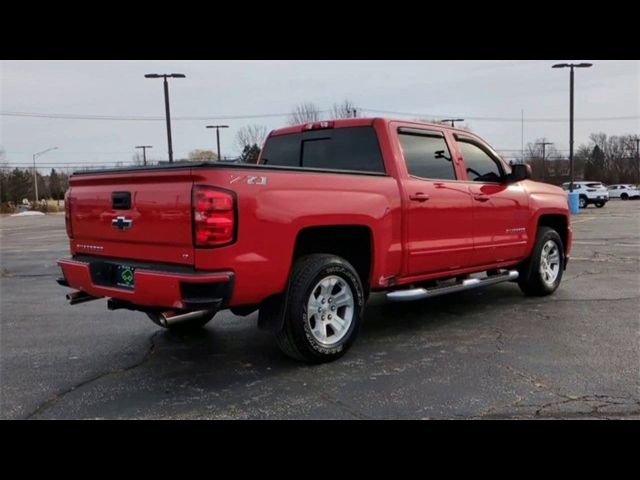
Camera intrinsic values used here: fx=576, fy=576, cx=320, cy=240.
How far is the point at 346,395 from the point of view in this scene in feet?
13.1

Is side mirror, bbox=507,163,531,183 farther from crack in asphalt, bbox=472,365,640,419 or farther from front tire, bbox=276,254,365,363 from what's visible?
crack in asphalt, bbox=472,365,640,419

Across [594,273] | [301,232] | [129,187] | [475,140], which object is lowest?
[594,273]

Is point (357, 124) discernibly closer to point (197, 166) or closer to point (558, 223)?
point (197, 166)

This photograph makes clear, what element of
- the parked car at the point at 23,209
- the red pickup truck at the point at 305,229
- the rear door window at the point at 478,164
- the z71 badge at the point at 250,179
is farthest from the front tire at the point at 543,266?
the parked car at the point at 23,209

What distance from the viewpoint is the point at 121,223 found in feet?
14.4

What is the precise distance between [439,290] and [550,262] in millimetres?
2654

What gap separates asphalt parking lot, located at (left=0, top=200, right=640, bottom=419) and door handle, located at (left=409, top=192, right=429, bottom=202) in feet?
4.32

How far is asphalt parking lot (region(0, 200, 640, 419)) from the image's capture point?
3.82m

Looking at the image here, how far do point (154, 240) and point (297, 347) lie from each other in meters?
1.35

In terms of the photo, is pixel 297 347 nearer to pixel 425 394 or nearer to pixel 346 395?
pixel 346 395

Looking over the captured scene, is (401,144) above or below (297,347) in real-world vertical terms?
above

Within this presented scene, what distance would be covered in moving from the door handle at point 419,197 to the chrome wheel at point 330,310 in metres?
1.10

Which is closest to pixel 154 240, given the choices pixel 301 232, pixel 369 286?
pixel 301 232

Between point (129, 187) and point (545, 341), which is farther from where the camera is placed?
point (545, 341)
